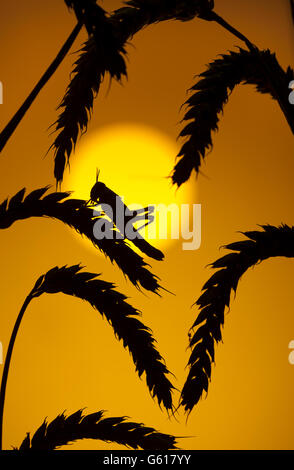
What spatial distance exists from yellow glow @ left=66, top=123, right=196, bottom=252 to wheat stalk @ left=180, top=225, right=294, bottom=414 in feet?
8.39

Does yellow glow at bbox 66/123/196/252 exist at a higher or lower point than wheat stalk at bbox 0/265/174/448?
higher

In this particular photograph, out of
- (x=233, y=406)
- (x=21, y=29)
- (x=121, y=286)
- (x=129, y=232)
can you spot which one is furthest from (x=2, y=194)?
(x=233, y=406)

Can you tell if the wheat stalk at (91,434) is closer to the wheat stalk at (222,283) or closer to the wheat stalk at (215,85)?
the wheat stalk at (222,283)

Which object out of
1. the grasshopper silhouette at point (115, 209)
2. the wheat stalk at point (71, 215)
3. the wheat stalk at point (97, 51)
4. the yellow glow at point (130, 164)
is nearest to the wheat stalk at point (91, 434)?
the wheat stalk at point (71, 215)

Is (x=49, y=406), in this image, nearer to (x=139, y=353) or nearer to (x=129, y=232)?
(x=139, y=353)

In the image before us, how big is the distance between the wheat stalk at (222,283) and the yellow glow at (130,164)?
2.56 m

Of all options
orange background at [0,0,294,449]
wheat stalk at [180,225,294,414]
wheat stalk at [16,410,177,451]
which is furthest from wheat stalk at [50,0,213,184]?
orange background at [0,0,294,449]

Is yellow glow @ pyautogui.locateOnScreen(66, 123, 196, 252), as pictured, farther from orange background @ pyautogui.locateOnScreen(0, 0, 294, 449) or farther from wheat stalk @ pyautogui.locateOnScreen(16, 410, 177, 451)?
wheat stalk @ pyautogui.locateOnScreen(16, 410, 177, 451)

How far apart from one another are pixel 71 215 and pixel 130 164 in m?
2.45

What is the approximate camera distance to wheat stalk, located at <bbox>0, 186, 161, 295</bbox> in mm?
2320

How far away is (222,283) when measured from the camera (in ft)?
7.16

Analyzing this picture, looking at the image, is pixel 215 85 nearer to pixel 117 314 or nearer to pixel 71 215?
pixel 71 215

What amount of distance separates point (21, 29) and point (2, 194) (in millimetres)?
1801

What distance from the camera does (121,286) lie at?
14.8ft
